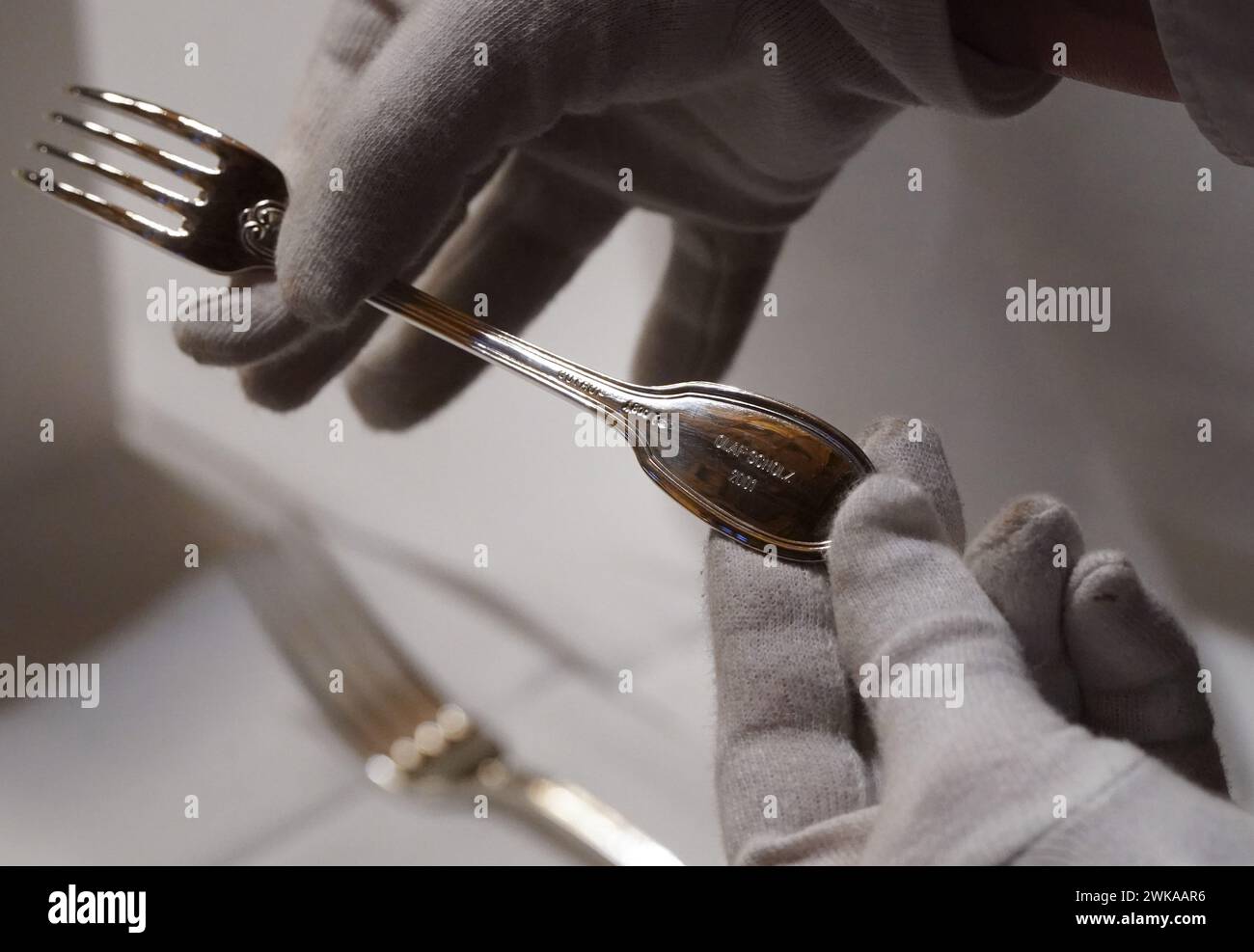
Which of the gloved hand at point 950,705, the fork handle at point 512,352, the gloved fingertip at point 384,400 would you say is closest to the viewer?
the gloved hand at point 950,705

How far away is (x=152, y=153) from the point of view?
14.2 inches

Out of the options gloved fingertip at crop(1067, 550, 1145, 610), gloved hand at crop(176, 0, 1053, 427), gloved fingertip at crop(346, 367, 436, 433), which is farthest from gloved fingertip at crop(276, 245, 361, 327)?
gloved fingertip at crop(1067, 550, 1145, 610)

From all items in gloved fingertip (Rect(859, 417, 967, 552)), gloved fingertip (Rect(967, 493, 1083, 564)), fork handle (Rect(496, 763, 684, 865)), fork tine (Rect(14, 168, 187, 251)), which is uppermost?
fork tine (Rect(14, 168, 187, 251))

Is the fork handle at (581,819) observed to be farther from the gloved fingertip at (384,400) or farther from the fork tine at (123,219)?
the fork tine at (123,219)

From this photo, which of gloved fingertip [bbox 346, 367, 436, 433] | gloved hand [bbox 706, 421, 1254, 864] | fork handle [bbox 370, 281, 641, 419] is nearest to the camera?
gloved hand [bbox 706, 421, 1254, 864]

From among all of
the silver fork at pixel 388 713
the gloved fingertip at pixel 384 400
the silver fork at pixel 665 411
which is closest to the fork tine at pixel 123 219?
the silver fork at pixel 665 411

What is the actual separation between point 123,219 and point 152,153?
0.08 ft

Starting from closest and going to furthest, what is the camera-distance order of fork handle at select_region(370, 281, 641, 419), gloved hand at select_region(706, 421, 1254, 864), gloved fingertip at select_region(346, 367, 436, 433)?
gloved hand at select_region(706, 421, 1254, 864)
fork handle at select_region(370, 281, 641, 419)
gloved fingertip at select_region(346, 367, 436, 433)

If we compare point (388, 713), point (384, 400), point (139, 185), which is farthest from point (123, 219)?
point (388, 713)

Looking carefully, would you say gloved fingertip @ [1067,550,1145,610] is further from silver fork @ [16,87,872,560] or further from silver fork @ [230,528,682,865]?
silver fork @ [230,528,682,865]

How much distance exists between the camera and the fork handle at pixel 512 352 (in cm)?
32

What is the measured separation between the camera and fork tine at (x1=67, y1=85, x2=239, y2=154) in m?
0.35

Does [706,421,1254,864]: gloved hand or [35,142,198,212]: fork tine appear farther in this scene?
[35,142,198,212]: fork tine
